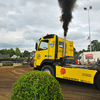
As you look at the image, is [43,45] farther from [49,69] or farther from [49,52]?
[49,69]

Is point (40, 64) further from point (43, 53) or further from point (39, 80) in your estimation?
point (39, 80)

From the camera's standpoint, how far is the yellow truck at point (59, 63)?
5841 mm

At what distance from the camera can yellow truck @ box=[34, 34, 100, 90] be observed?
5841mm

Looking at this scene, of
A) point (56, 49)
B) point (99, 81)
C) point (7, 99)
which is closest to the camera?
point (7, 99)

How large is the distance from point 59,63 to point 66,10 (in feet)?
11.9

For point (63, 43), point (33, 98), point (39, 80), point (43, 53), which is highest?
point (63, 43)

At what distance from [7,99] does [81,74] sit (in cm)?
385

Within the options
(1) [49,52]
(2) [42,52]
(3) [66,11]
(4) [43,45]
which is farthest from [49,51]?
(3) [66,11]

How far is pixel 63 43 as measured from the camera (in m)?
7.99

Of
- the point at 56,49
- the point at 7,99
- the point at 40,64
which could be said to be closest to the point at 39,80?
the point at 7,99

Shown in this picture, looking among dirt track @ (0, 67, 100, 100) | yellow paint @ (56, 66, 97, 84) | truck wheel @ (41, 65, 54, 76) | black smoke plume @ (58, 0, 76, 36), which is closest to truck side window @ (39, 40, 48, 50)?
truck wheel @ (41, 65, 54, 76)

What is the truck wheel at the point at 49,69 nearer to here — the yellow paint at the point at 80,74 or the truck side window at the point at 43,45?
the yellow paint at the point at 80,74

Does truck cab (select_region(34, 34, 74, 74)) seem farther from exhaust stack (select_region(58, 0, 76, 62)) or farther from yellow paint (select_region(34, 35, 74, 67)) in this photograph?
exhaust stack (select_region(58, 0, 76, 62))

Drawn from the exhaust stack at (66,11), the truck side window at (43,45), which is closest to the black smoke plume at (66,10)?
the exhaust stack at (66,11)
